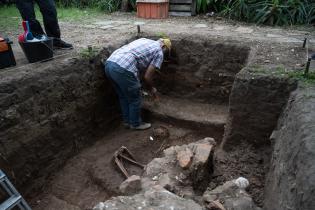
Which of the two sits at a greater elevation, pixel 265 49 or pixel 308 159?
pixel 265 49

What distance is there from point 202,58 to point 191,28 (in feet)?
3.67

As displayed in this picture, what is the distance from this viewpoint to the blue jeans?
4.23 m

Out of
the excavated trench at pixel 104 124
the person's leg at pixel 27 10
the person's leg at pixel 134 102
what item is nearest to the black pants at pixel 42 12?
the person's leg at pixel 27 10

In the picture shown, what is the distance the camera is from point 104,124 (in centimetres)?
479

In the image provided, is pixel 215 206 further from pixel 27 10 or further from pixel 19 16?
pixel 19 16

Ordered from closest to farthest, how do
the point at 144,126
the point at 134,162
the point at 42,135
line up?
1. the point at 42,135
2. the point at 134,162
3. the point at 144,126

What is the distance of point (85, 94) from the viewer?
4.33 metres

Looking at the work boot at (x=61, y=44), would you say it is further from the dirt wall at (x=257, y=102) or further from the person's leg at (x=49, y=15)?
the dirt wall at (x=257, y=102)

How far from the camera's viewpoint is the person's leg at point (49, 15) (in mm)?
4129

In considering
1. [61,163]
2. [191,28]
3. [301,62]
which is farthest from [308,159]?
[191,28]

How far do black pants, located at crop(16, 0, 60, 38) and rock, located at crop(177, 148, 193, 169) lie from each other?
106 inches

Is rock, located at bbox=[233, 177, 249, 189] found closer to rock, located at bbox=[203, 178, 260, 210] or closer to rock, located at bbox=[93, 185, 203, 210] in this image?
rock, located at bbox=[203, 178, 260, 210]

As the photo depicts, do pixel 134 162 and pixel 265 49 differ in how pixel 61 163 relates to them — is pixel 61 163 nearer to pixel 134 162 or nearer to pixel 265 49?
pixel 134 162

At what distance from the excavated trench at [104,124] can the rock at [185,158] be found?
417 millimetres
